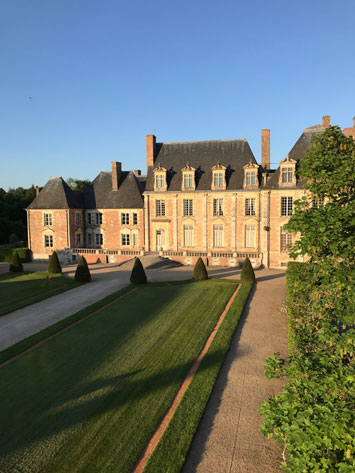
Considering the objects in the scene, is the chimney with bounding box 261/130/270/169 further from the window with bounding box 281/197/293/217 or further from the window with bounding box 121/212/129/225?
the window with bounding box 121/212/129/225

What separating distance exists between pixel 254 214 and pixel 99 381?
26021 mm

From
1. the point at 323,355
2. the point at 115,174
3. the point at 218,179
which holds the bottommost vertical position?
the point at 323,355

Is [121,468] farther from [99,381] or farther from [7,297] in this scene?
[7,297]

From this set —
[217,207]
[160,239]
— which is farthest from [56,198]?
[217,207]

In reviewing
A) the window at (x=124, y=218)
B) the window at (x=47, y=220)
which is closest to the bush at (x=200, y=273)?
the window at (x=124, y=218)

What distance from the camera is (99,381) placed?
10.7 metres

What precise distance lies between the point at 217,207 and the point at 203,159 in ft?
19.1

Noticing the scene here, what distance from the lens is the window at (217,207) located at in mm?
34547

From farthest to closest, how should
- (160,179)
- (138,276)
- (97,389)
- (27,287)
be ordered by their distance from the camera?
(160,179), (27,287), (138,276), (97,389)

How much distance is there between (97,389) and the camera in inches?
405

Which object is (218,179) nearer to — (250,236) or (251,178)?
(251,178)

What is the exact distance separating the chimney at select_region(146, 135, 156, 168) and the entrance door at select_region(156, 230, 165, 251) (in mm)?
7980

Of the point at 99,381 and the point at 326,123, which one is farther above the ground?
the point at 326,123

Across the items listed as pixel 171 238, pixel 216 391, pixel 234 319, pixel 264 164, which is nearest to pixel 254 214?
pixel 264 164
